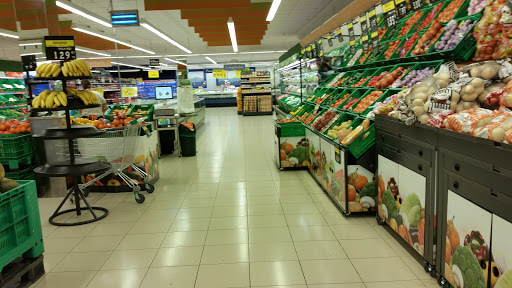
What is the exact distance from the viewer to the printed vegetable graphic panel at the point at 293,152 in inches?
252

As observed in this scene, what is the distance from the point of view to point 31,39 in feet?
21.6

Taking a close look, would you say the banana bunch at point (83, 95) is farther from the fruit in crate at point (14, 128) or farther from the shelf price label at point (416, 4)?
the shelf price label at point (416, 4)

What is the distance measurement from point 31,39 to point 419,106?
6718 millimetres

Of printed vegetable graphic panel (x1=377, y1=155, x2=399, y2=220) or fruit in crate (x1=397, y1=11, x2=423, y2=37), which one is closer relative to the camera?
printed vegetable graphic panel (x1=377, y1=155, x2=399, y2=220)

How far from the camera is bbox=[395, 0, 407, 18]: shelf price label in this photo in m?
4.66

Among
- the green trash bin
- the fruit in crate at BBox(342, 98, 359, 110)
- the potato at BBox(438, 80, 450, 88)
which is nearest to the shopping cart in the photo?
the fruit in crate at BBox(342, 98, 359, 110)

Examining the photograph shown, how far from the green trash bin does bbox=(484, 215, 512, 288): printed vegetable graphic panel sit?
6.96 meters

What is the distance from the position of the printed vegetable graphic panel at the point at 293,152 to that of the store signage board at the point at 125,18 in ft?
14.2

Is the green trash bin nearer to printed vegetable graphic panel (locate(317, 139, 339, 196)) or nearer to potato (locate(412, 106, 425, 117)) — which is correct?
printed vegetable graphic panel (locate(317, 139, 339, 196))

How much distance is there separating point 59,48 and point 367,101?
12.9ft

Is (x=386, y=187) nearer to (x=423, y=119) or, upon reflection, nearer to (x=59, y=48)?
(x=423, y=119)

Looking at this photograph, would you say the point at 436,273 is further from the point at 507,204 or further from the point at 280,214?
the point at 280,214

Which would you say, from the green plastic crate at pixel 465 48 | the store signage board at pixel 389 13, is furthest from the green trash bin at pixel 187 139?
the green plastic crate at pixel 465 48

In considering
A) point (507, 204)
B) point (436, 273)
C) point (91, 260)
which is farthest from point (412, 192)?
point (91, 260)
